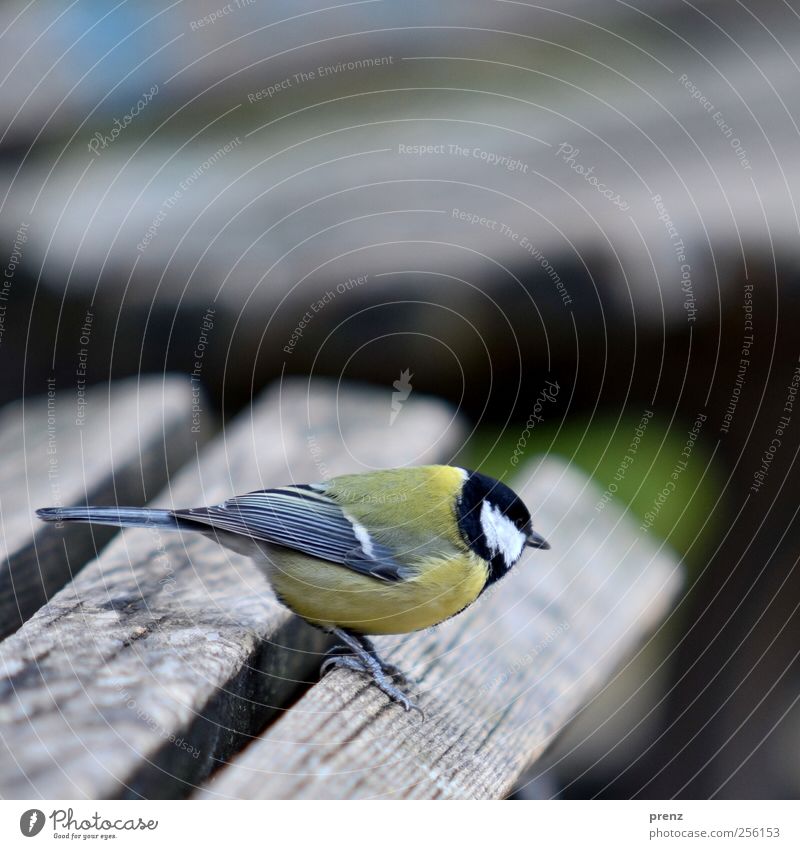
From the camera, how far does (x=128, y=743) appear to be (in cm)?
46

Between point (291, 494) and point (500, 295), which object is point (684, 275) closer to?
point (500, 295)

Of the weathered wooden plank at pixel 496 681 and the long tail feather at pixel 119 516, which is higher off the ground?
the long tail feather at pixel 119 516

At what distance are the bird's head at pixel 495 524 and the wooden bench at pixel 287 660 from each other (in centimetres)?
2

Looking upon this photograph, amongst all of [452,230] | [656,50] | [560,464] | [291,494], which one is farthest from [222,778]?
[656,50]

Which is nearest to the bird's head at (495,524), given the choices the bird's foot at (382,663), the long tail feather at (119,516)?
the bird's foot at (382,663)

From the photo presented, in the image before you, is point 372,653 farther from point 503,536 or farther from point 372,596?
point 503,536

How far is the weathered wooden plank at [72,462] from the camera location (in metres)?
0.57

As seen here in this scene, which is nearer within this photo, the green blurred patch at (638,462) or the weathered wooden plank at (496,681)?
the weathered wooden plank at (496,681)

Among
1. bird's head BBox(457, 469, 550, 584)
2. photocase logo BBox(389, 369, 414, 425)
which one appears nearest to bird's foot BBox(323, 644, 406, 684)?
bird's head BBox(457, 469, 550, 584)

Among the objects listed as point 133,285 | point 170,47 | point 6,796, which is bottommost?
point 6,796

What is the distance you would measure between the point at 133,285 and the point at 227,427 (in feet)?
0.51

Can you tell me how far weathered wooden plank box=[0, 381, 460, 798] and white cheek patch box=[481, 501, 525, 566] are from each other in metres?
0.16

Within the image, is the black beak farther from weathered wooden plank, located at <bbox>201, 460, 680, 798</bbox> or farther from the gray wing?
the gray wing
